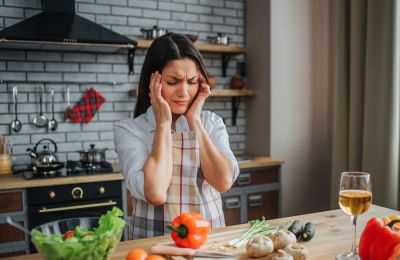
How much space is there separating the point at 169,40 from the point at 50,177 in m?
1.57

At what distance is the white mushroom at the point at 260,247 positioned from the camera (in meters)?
1.17

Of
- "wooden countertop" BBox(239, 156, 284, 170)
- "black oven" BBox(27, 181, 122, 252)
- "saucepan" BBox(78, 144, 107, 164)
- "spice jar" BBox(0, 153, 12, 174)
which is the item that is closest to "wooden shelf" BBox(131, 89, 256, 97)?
"wooden countertop" BBox(239, 156, 284, 170)

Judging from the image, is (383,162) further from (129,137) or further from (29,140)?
(29,140)

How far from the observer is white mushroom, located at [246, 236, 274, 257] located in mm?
1167

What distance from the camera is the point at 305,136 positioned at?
12.4 feet

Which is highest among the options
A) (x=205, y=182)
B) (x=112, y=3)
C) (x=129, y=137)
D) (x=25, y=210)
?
(x=112, y=3)

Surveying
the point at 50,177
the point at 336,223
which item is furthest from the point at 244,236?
the point at 50,177

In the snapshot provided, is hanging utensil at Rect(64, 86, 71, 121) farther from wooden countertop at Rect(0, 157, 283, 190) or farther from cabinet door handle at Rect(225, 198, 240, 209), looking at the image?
cabinet door handle at Rect(225, 198, 240, 209)

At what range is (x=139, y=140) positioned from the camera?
1584mm

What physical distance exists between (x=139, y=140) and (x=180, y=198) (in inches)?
11.1

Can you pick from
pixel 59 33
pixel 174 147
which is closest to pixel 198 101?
pixel 174 147

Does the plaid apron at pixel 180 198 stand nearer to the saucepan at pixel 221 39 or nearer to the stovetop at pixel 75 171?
the stovetop at pixel 75 171

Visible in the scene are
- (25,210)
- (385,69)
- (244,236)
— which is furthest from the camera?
(385,69)

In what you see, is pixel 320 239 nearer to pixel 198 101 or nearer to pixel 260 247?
pixel 260 247
